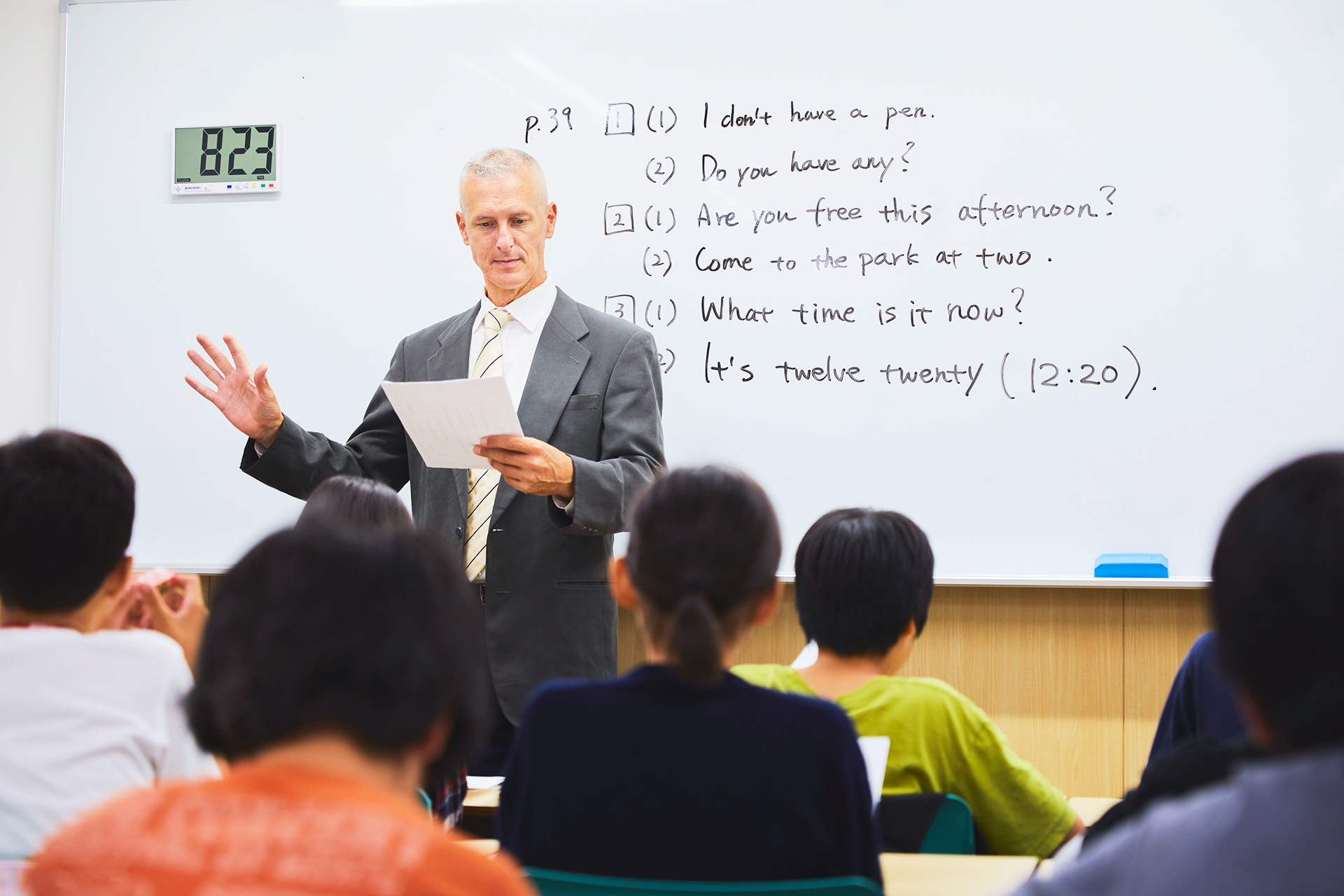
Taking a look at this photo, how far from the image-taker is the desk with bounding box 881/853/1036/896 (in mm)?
1302

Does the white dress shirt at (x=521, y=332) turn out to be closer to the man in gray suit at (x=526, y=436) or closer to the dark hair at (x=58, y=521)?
the man in gray suit at (x=526, y=436)

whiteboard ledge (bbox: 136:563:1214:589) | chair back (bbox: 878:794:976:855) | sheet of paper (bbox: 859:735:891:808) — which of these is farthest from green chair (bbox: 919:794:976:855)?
whiteboard ledge (bbox: 136:563:1214:589)

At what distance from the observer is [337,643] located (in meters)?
0.78

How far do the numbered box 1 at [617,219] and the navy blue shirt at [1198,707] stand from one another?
1.92 meters

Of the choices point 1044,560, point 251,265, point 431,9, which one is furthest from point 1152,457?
point 251,265

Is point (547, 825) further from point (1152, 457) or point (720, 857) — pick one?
point (1152, 457)

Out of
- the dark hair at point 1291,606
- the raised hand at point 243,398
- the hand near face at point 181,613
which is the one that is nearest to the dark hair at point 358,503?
the hand near face at point 181,613

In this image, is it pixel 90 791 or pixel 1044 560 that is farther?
pixel 1044 560

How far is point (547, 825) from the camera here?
45.9 inches

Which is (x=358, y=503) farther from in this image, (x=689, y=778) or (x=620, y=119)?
(x=620, y=119)

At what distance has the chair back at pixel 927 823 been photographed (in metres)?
1.48

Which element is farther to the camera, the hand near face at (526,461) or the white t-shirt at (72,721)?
the hand near face at (526,461)

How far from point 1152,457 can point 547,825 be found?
219cm

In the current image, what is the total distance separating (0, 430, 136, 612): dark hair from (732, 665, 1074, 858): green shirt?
2.66 ft
